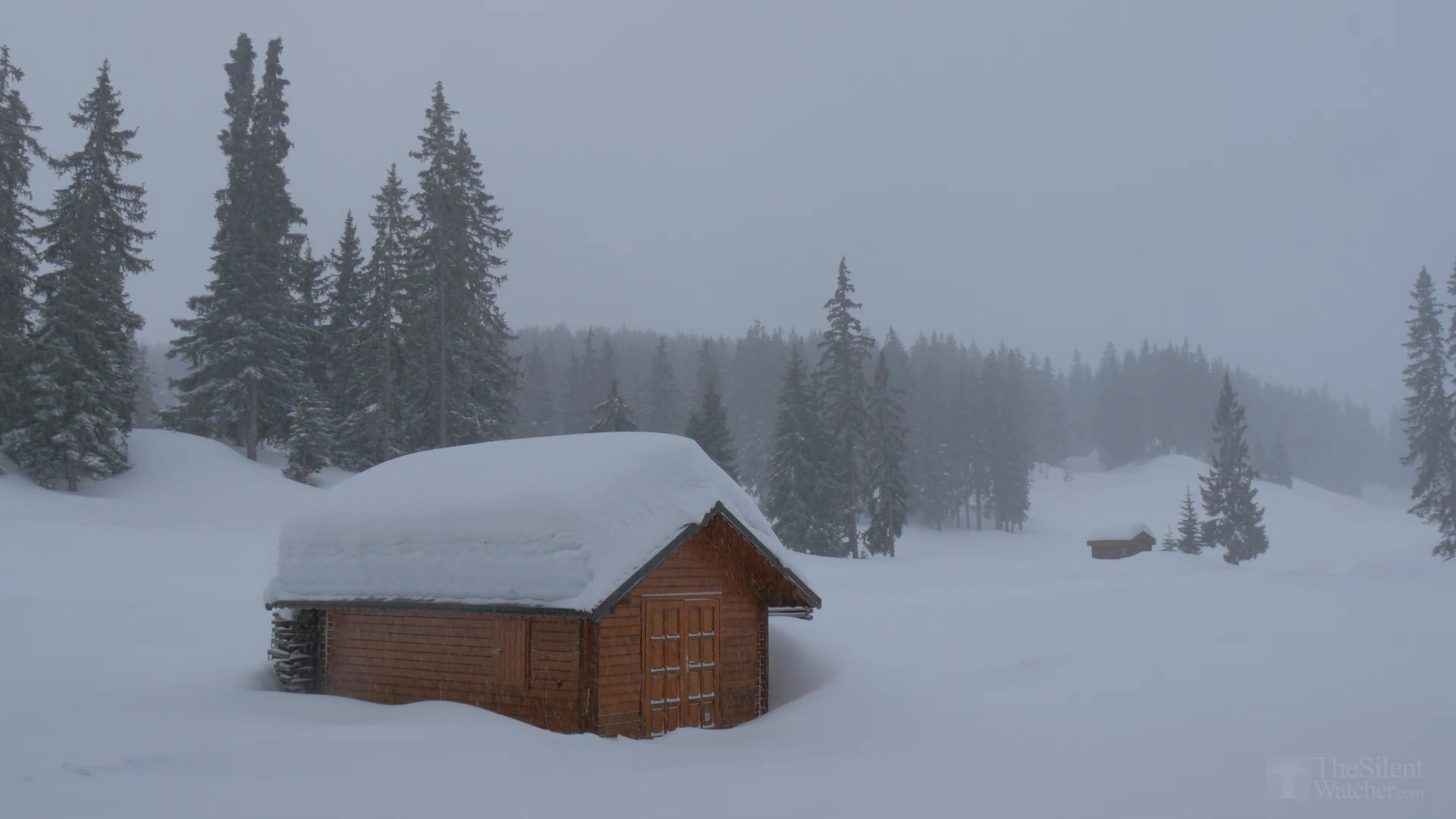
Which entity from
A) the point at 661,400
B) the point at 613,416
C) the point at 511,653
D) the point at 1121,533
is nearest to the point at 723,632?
the point at 511,653

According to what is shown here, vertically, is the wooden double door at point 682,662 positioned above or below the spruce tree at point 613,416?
below

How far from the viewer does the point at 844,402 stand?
50875 millimetres

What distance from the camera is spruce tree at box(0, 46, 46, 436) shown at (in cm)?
3119

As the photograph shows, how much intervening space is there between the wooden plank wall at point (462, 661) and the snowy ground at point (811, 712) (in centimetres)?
76

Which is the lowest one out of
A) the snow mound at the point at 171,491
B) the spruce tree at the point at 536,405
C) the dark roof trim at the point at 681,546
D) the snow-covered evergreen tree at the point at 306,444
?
the dark roof trim at the point at 681,546

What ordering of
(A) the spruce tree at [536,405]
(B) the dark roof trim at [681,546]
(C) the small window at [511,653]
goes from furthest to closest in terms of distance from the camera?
(A) the spruce tree at [536,405] < (C) the small window at [511,653] < (B) the dark roof trim at [681,546]

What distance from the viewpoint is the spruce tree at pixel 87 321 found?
3122 centimetres

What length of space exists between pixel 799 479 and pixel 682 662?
3598 centimetres

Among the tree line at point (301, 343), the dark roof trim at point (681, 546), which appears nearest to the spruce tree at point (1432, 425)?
the tree line at point (301, 343)

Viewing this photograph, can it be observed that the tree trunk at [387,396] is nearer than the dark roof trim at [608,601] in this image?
No

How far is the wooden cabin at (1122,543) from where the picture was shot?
55.6m

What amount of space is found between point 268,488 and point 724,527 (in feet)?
86.3

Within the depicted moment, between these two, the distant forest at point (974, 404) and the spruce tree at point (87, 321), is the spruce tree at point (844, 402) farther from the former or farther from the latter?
the spruce tree at point (87, 321)

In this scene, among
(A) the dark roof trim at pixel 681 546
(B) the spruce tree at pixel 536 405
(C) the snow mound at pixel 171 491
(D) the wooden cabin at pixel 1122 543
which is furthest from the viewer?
(B) the spruce tree at pixel 536 405
